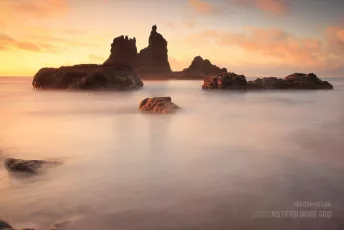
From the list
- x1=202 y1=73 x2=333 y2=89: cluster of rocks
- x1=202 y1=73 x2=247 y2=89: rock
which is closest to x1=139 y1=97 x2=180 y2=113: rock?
x1=202 y1=73 x2=247 y2=89: rock

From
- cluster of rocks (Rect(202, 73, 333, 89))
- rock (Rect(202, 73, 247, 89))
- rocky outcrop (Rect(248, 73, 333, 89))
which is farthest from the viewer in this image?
rocky outcrop (Rect(248, 73, 333, 89))

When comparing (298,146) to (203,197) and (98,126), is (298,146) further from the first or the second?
(98,126)

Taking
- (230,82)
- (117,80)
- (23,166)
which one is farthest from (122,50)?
(23,166)

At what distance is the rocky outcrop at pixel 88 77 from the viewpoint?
189 feet

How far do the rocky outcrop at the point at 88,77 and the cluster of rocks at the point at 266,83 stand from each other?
55.3 feet

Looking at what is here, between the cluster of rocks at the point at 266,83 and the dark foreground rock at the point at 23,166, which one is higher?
the cluster of rocks at the point at 266,83

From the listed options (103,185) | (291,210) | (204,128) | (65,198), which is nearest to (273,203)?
(291,210)

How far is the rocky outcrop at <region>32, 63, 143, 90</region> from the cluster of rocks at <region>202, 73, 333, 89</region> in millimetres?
16860

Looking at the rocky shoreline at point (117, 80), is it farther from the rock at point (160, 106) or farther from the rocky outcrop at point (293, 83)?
the rock at point (160, 106)

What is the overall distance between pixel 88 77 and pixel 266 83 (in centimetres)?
3315

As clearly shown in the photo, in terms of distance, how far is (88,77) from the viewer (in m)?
57.7

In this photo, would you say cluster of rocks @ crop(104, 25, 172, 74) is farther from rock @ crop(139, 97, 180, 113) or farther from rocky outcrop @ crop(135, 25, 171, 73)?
rock @ crop(139, 97, 180, 113)

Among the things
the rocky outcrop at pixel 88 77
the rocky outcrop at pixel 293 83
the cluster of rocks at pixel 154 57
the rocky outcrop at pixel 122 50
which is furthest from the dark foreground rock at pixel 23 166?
the cluster of rocks at pixel 154 57

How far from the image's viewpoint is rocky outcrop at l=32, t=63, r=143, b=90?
2269 inches
